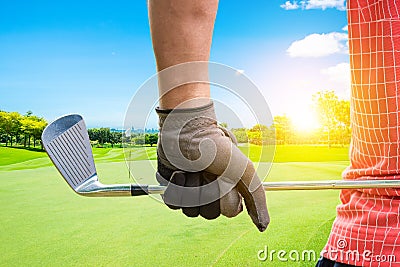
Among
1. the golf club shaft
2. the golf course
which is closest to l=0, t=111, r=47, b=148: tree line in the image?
the golf course

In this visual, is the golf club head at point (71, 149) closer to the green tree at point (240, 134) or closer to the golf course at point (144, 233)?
the green tree at point (240, 134)

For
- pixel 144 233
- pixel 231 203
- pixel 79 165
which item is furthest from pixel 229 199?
pixel 144 233

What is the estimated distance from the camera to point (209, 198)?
0.84m

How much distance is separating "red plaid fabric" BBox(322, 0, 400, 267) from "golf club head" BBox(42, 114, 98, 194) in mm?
590

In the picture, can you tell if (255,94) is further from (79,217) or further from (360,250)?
(79,217)

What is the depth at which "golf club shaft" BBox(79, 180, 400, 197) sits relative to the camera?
915mm

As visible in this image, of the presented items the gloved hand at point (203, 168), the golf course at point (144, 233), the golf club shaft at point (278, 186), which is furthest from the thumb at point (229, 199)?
the golf course at point (144, 233)

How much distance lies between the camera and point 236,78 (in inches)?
34.4

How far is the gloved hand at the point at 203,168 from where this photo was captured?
0.78 m

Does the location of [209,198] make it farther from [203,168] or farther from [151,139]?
[151,139]

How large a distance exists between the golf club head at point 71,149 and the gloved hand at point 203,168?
1.02ft

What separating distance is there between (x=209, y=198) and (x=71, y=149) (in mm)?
435

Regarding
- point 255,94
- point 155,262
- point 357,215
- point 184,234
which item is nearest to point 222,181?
point 255,94

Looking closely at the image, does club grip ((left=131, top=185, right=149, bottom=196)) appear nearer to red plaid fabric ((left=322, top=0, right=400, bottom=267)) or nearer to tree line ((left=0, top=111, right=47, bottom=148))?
red plaid fabric ((left=322, top=0, right=400, bottom=267))
